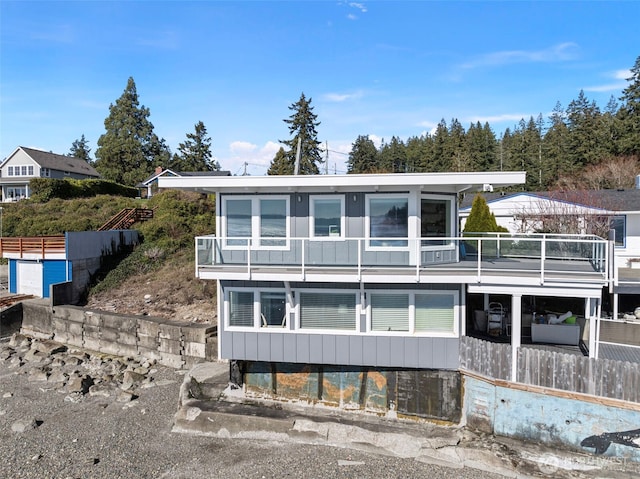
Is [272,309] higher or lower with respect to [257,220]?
lower

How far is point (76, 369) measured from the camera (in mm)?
17938

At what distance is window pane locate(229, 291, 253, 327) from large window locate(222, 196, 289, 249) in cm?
145

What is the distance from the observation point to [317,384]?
12.6m

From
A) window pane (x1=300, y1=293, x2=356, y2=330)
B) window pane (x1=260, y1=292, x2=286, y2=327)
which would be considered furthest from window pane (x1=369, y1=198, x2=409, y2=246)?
window pane (x1=260, y1=292, x2=286, y2=327)

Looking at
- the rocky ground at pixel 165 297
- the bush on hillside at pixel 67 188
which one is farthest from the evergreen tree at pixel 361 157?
the rocky ground at pixel 165 297

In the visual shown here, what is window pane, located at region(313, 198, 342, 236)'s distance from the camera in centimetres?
1196

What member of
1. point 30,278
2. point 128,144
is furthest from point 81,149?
point 30,278

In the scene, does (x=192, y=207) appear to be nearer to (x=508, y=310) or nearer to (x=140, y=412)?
(x=140, y=412)

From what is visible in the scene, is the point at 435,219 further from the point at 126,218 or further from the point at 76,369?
the point at 126,218

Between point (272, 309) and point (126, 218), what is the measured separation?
2111cm

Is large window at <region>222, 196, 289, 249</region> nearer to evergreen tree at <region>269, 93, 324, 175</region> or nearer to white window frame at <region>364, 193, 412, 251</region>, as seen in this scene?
white window frame at <region>364, 193, 412, 251</region>

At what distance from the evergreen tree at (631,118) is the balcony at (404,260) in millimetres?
36073

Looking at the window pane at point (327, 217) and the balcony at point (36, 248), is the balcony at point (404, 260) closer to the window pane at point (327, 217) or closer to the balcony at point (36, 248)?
the window pane at point (327, 217)

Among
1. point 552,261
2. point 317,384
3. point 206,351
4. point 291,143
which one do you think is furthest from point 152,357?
point 291,143
